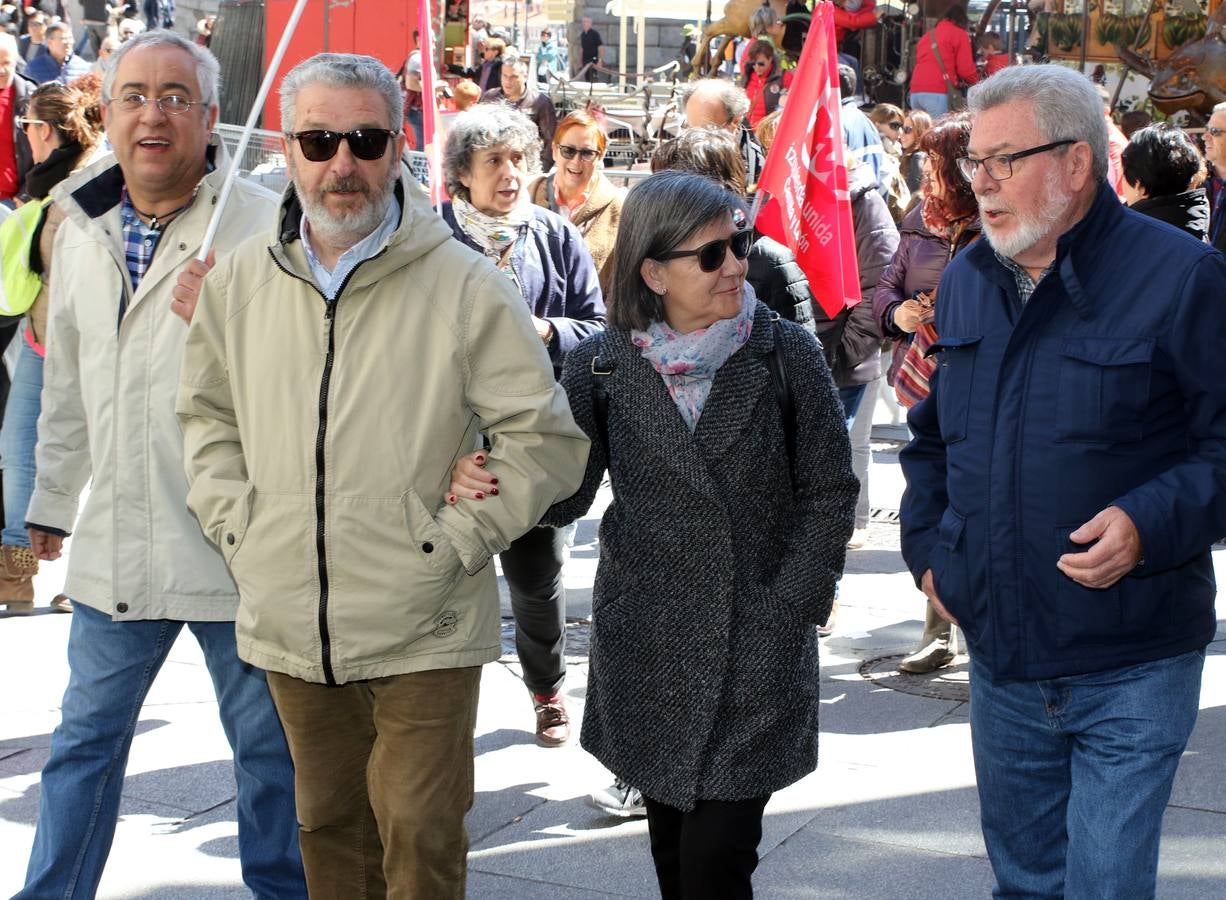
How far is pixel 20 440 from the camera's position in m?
6.81

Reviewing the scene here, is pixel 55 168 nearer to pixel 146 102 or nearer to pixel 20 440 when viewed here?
pixel 20 440

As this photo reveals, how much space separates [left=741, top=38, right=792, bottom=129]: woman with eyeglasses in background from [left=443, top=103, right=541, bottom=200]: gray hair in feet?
33.4

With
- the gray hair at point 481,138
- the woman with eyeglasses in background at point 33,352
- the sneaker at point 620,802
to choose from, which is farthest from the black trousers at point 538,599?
the woman with eyeglasses in background at point 33,352

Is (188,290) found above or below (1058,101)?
below

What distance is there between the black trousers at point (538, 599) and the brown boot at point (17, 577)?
8.43 feet

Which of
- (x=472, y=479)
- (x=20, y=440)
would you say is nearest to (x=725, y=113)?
(x=20, y=440)

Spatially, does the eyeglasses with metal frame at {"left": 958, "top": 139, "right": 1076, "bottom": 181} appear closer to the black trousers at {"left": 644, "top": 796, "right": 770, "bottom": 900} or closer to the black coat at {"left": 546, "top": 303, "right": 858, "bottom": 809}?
the black coat at {"left": 546, "top": 303, "right": 858, "bottom": 809}

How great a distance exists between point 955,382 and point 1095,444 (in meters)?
0.36

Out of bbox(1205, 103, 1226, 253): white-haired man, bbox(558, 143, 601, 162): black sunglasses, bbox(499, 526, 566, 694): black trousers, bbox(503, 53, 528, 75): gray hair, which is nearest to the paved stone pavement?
bbox(499, 526, 566, 694): black trousers

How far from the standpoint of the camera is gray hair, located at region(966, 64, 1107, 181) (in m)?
3.20

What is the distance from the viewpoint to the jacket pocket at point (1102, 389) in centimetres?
305

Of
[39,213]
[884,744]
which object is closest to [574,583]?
[884,744]

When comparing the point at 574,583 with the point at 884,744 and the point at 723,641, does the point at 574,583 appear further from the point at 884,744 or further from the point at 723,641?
the point at 723,641

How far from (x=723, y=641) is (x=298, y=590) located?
868 mm
